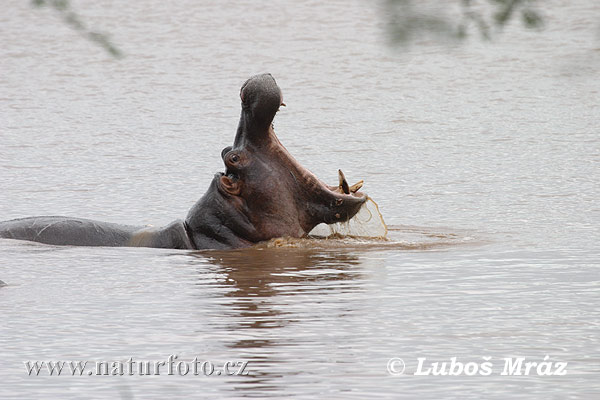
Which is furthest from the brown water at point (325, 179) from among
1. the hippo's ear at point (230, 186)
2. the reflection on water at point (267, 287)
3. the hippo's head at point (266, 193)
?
the hippo's ear at point (230, 186)

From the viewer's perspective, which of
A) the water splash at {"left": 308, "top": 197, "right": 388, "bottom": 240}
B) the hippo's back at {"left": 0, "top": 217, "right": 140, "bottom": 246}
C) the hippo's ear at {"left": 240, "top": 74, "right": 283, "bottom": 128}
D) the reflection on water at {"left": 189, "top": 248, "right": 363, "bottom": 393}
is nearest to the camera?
the reflection on water at {"left": 189, "top": 248, "right": 363, "bottom": 393}

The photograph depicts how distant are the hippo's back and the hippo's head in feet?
2.13

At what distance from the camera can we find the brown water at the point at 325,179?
4680 millimetres

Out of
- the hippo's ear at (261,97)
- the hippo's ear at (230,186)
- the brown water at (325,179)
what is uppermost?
the hippo's ear at (261,97)

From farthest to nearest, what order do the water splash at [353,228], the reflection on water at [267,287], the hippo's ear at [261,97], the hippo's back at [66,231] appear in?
the water splash at [353,228], the hippo's back at [66,231], the hippo's ear at [261,97], the reflection on water at [267,287]

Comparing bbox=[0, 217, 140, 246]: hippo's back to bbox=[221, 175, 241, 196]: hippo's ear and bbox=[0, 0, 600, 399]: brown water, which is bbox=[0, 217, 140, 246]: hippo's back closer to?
bbox=[0, 0, 600, 399]: brown water

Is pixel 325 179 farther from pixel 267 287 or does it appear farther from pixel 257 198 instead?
pixel 267 287

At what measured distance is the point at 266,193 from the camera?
22.1 feet

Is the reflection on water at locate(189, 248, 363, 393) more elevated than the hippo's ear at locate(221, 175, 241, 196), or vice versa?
the hippo's ear at locate(221, 175, 241, 196)

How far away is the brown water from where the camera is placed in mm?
4680

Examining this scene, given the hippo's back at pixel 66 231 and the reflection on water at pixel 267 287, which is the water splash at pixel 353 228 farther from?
the hippo's back at pixel 66 231

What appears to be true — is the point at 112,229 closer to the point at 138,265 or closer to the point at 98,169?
the point at 138,265

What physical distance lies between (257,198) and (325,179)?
14.8ft

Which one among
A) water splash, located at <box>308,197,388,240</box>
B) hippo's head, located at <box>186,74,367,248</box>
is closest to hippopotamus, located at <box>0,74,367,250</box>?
hippo's head, located at <box>186,74,367,248</box>
